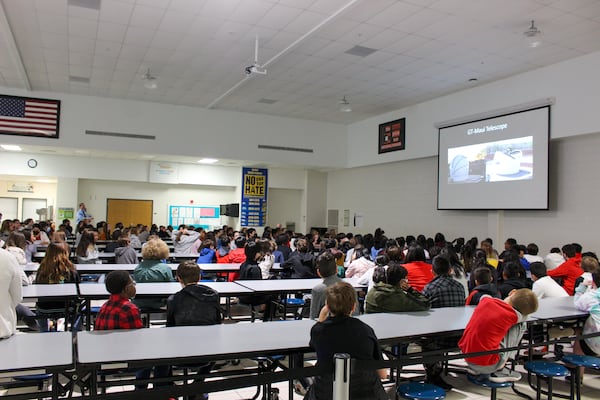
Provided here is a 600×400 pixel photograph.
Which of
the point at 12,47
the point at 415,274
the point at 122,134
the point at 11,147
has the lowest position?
the point at 415,274

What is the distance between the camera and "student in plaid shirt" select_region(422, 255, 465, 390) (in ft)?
12.5

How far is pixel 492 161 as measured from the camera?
908 centimetres

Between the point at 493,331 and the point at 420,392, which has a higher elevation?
the point at 493,331

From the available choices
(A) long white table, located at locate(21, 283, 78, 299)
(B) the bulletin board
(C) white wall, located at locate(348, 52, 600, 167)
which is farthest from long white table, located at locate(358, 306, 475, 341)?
(B) the bulletin board

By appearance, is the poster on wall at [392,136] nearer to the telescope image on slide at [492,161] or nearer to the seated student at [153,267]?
the telescope image on slide at [492,161]

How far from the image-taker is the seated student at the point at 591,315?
12.2 ft

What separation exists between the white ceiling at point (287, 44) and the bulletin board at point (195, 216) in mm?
4381

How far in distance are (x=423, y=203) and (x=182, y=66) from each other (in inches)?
255

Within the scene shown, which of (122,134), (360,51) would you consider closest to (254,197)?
(122,134)

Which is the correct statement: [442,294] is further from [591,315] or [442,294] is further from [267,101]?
[267,101]

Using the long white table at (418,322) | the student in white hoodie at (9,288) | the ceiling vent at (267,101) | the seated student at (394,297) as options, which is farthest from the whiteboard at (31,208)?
the long white table at (418,322)

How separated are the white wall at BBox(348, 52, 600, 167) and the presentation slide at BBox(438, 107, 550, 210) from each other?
0.97 ft

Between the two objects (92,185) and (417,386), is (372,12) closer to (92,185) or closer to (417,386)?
(417,386)

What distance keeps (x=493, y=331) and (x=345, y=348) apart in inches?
47.7
